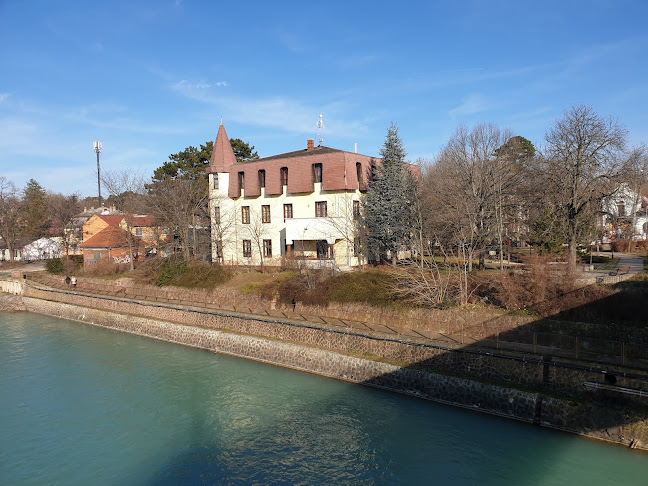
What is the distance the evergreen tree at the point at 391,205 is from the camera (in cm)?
3150

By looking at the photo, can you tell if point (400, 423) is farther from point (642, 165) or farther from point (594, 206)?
point (642, 165)

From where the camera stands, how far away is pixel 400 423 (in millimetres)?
15242

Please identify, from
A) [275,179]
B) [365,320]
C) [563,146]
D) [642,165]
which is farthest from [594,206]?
[275,179]

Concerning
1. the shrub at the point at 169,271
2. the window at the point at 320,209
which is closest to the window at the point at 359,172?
the window at the point at 320,209

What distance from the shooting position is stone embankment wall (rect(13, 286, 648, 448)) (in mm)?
13906

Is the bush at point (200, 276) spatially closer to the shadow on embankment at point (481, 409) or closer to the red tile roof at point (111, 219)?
the shadow on embankment at point (481, 409)

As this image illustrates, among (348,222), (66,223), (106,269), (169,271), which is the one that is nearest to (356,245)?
(348,222)

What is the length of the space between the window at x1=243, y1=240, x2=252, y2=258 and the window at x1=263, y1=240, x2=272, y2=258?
5.03 feet

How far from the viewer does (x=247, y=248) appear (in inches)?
1542

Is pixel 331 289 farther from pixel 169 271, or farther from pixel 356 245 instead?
pixel 169 271

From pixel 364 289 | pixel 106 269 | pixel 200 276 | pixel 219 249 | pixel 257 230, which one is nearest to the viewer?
pixel 364 289

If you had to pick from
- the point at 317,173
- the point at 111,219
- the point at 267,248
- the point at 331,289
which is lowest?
the point at 331,289

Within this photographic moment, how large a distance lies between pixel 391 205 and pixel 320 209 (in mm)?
6285

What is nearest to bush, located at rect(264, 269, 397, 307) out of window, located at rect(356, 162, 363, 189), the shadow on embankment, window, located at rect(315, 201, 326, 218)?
the shadow on embankment
